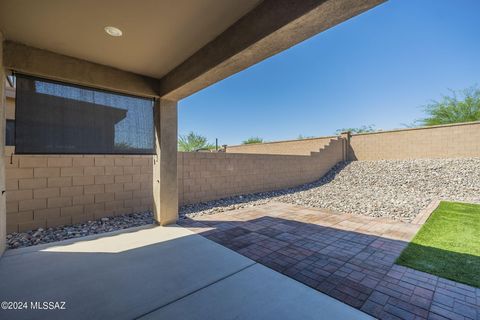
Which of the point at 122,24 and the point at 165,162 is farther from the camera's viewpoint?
the point at 165,162

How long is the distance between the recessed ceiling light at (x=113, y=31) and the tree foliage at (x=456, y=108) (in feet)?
67.7

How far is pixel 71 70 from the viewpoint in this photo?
123 inches

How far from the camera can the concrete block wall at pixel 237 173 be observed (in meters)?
5.97

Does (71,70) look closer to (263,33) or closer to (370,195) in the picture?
(263,33)

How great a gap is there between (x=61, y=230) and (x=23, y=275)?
172 cm

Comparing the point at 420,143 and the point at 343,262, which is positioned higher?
the point at 420,143

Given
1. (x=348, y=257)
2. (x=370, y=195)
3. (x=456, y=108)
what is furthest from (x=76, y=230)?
(x=456, y=108)

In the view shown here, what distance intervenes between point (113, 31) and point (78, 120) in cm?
172

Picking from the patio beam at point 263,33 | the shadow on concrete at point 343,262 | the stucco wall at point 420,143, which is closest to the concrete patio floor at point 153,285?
the shadow on concrete at point 343,262

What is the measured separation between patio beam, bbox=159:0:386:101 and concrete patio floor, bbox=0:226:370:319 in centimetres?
253

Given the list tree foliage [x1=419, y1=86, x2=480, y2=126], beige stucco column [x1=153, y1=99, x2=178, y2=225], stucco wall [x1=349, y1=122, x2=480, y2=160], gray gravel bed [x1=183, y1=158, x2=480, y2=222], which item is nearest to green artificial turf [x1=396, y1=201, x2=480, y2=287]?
gray gravel bed [x1=183, y1=158, x2=480, y2=222]

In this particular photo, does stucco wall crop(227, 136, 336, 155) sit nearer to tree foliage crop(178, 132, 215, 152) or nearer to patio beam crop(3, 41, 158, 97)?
tree foliage crop(178, 132, 215, 152)

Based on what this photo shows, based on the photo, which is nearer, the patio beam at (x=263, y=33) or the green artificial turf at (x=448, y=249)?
the patio beam at (x=263, y=33)

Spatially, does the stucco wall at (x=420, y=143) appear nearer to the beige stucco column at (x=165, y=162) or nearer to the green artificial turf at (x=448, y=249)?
the green artificial turf at (x=448, y=249)
